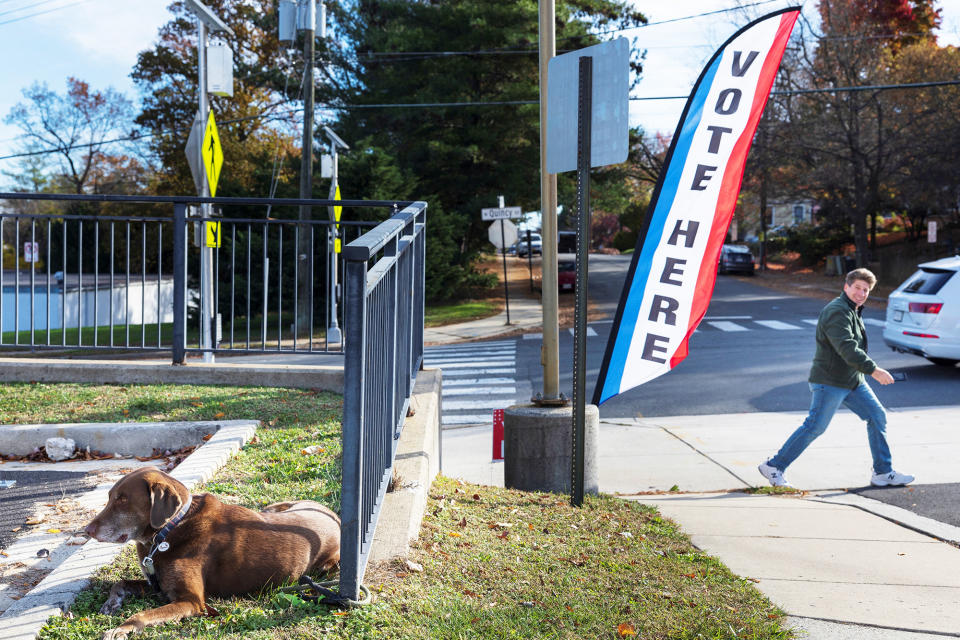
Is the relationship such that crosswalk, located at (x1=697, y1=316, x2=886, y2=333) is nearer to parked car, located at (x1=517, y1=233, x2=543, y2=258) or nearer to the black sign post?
the black sign post

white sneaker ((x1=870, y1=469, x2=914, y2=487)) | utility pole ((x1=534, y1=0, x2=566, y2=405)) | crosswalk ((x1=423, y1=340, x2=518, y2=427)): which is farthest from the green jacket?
crosswalk ((x1=423, y1=340, x2=518, y2=427))

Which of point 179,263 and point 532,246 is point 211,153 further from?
point 532,246

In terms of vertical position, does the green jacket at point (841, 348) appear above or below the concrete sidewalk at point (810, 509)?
above

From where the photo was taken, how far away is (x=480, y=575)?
367cm

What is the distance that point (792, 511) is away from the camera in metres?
6.33

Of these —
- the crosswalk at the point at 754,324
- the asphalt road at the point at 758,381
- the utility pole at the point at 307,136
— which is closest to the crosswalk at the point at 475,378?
the asphalt road at the point at 758,381

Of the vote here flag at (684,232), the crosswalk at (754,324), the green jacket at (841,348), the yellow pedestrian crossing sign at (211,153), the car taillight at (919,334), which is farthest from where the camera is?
the crosswalk at (754,324)

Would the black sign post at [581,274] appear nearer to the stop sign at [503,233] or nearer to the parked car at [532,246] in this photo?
the stop sign at [503,233]

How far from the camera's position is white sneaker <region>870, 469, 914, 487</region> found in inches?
287

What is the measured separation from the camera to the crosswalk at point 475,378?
12.0 m

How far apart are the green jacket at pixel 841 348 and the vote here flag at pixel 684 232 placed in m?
1.42

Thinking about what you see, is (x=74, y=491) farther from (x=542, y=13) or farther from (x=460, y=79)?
(x=460, y=79)

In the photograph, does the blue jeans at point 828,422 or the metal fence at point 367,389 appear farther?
the blue jeans at point 828,422

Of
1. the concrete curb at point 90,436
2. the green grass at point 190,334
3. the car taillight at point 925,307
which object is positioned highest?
the car taillight at point 925,307
